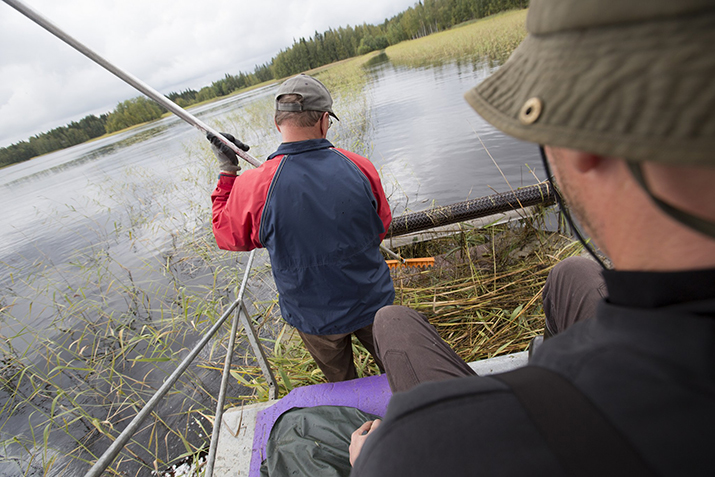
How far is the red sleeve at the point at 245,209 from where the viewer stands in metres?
1.57

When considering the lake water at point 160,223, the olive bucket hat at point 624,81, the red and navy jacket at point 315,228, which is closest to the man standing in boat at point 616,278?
the olive bucket hat at point 624,81

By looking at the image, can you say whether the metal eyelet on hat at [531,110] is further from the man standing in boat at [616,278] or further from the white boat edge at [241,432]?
the white boat edge at [241,432]

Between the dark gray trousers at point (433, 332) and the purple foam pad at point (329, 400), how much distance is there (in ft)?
1.59

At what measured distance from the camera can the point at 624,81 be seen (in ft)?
1.23

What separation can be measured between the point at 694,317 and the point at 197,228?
5.74m

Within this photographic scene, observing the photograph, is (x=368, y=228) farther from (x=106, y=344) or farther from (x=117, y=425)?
(x=106, y=344)

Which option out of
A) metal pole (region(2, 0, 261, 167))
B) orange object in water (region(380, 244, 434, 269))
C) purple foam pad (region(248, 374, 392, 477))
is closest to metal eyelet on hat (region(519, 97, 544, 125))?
purple foam pad (region(248, 374, 392, 477))

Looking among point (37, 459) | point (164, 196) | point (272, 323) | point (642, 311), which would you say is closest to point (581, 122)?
point (642, 311)

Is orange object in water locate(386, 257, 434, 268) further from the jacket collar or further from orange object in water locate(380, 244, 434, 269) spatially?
the jacket collar

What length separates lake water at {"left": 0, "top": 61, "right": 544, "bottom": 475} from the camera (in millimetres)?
3773

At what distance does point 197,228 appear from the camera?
5.22 metres

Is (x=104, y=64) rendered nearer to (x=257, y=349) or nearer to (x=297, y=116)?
(x=297, y=116)

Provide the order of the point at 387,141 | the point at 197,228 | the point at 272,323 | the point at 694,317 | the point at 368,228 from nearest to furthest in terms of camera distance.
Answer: the point at 694,317, the point at 368,228, the point at 272,323, the point at 197,228, the point at 387,141

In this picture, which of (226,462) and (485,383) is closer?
(485,383)
